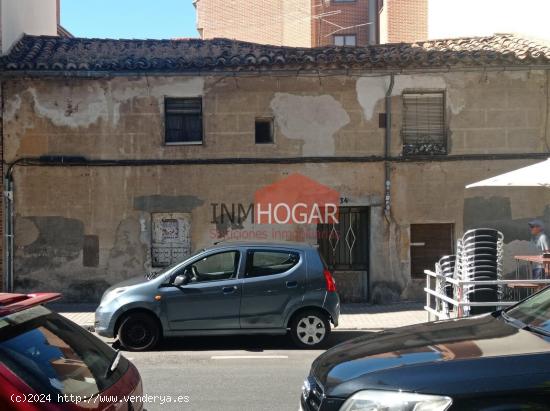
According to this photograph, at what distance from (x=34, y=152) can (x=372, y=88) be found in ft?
24.5

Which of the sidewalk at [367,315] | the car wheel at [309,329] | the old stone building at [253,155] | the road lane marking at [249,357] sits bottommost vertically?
the sidewalk at [367,315]

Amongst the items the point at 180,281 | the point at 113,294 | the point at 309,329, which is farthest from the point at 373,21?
the point at 113,294

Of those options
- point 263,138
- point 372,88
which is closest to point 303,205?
point 263,138

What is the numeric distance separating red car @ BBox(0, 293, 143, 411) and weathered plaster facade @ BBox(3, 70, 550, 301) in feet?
31.8

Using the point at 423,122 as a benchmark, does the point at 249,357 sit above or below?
below

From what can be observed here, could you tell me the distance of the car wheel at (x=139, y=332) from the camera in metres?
8.92

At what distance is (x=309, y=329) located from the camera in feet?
30.2

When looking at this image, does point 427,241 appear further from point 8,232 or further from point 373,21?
point 373,21

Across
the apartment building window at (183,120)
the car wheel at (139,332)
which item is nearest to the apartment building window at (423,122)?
the apartment building window at (183,120)

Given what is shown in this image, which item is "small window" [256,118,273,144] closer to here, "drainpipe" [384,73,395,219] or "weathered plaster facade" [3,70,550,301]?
"weathered plaster facade" [3,70,550,301]

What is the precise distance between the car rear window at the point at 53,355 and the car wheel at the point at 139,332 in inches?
213

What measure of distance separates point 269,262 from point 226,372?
209 centimetres

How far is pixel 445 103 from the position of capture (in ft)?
43.5

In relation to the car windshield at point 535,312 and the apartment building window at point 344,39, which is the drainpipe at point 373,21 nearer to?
the apartment building window at point 344,39
